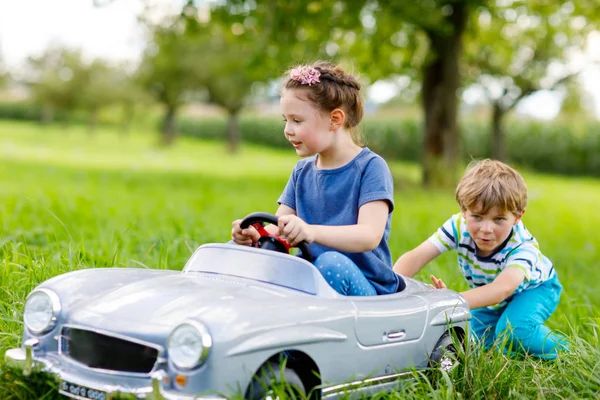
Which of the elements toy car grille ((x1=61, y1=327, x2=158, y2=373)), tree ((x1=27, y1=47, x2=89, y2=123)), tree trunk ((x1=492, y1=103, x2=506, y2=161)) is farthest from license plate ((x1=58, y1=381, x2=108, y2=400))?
tree ((x1=27, y1=47, x2=89, y2=123))

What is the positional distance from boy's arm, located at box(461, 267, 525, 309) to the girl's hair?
918mm

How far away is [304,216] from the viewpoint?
3.49 meters

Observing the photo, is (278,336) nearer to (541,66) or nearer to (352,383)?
(352,383)

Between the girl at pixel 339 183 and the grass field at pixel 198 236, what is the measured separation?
0.58m

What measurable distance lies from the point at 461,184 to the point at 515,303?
0.70m

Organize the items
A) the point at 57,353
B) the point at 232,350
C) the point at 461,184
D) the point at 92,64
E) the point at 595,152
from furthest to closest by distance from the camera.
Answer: the point at 92,64 < the point at 595,152 < the point at 461,184 < the point at 57,353 < the point at 232,350

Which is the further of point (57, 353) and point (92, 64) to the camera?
point (92, 64)

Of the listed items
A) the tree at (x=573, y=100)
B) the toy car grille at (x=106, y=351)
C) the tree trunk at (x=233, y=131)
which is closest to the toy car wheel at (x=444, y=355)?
the toy car grille at (x=106, y=351)

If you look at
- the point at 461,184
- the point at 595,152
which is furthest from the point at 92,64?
the point at 461,184

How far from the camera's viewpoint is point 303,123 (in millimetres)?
3277

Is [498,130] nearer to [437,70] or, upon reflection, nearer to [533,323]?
[437,70]

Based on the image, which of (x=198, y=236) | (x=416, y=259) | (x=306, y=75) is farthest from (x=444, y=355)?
(x=198, y=236)

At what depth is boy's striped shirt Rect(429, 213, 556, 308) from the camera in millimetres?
3698

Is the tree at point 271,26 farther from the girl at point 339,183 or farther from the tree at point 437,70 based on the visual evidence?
the girl at point 339,183
